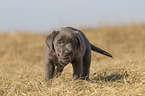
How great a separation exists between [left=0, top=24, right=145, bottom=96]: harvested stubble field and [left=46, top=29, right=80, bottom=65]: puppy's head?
45 centimetres

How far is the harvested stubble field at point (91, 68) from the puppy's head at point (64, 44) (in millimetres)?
455

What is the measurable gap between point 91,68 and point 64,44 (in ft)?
5.87

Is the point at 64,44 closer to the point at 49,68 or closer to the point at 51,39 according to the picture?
the point at 51,39

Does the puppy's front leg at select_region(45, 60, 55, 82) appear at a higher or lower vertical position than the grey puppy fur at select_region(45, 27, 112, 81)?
lower

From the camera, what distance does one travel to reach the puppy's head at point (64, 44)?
119 inches

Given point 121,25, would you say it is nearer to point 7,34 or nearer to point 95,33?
point 95,33

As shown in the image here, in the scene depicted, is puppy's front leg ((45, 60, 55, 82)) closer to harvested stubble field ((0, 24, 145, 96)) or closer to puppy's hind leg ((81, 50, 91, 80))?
harvested stubble field ((0, 24, 145, 96))

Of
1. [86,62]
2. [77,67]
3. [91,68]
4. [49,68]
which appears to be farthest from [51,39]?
[91,68]

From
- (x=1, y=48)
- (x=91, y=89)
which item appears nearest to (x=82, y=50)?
(x=91, y=89)

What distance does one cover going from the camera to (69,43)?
3.08m

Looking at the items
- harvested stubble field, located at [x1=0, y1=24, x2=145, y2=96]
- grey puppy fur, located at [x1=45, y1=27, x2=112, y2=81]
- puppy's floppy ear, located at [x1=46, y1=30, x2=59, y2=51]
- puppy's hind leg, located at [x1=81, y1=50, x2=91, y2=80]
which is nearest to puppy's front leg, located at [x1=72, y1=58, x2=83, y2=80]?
grey puppy fur, located at [x1=45, y1=27, x2=112, y2=81]

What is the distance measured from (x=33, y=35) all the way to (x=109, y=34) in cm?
460

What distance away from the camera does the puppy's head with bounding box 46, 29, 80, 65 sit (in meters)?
3.02

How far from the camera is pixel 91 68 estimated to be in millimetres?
4699
